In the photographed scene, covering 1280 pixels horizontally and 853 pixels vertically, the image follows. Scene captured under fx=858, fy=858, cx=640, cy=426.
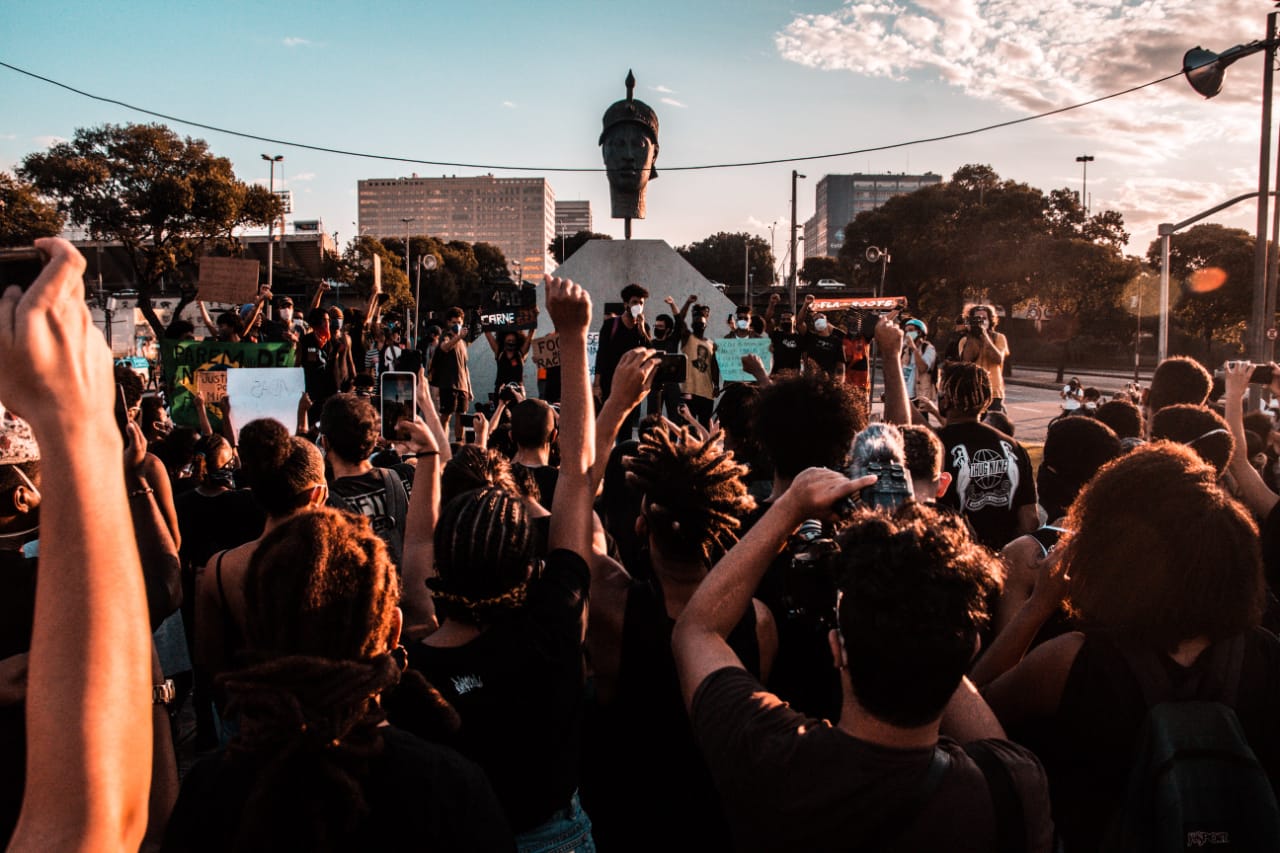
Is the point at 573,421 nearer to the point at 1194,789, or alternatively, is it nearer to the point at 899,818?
the point at 899,818

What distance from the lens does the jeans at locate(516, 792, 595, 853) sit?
2012 millimetres

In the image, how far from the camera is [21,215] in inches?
1291

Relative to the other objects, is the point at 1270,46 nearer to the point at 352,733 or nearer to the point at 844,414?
the point at 844,414

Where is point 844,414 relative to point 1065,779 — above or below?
above

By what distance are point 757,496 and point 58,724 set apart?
2.67 meters

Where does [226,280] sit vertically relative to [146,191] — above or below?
below

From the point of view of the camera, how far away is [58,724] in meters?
0.92

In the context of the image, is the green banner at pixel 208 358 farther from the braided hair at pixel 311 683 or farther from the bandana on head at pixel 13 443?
the braided hair at pixel 311 683

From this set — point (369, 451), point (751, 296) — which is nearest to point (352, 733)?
point (369, 451)

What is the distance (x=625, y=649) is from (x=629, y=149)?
1700 cm

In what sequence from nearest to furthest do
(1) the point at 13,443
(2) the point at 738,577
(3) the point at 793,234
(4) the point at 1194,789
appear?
(4) the point at 1194,789 < (2) the point at 738,577 < (1) the point at 13,443 < (3) the point at 793,234

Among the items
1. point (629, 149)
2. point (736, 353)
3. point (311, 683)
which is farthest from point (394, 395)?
point (629, 149)

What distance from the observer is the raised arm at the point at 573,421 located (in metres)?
2.21

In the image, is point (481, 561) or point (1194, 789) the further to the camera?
point (481, 561)
